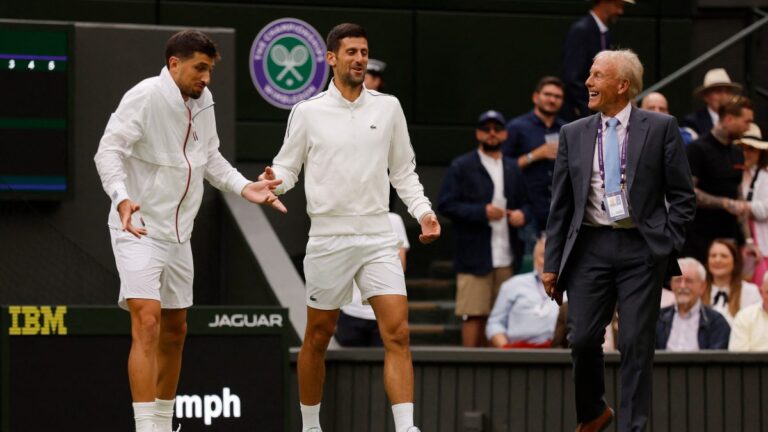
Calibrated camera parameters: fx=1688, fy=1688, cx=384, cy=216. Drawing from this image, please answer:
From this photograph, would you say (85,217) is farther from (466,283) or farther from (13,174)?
(466,283)

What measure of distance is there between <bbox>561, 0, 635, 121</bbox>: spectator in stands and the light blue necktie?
4028 mm

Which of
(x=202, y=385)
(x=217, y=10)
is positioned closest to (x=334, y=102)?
(x=202, y=385)

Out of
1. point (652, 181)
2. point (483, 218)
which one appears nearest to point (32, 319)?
point (652, 181)

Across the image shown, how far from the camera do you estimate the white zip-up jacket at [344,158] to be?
8.98 meters

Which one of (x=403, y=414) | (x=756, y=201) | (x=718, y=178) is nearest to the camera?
(x=403, y=414)

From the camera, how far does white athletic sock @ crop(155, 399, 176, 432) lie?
9.05 metres

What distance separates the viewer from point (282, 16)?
635 inches

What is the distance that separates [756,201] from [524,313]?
2350 mm

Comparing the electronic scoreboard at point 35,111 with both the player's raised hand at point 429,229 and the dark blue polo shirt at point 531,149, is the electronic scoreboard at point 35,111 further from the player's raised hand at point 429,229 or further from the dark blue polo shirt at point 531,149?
the player's raised hand at point 429,229

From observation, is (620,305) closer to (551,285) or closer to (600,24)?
(551,285)

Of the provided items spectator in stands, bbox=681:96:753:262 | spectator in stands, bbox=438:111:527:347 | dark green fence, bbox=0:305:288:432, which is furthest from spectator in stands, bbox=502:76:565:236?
dark green fence, bbox=0:305:288:432

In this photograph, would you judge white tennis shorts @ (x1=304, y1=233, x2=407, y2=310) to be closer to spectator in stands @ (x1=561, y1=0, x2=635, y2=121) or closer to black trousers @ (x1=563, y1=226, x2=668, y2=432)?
black trousers @ (x1=563, y1=226, x2=668, y2=432)

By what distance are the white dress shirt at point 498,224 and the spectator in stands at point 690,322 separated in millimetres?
1834

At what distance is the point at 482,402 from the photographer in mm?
10586
